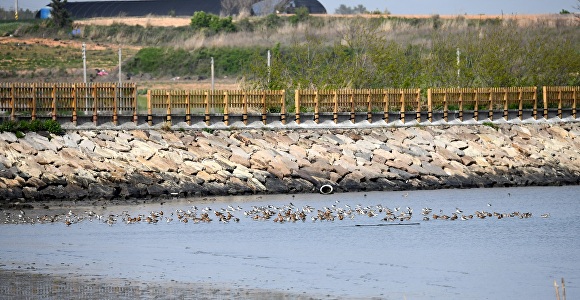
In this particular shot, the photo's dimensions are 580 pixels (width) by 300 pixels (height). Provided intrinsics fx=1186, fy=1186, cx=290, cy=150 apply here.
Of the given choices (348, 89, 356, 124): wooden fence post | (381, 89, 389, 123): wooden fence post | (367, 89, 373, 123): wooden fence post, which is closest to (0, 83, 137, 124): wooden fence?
(348, 89, 356, 124): wooden fence post

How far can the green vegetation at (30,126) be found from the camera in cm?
4600

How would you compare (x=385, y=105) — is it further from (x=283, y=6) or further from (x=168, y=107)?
(x=283, y=6)

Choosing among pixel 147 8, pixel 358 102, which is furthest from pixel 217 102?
pixel 147 8

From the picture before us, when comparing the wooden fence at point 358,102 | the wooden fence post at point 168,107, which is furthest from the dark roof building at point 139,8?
the wooden fence post at point 168,107

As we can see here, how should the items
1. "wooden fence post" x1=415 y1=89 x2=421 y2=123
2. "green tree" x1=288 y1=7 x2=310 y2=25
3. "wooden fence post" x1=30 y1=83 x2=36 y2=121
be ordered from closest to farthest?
"wooden fence post" x1=30 y1=83 x2=36 y2=121
"wooden fence post" x1=415 y1=89 x2=421 y2=123
"green tree" x1=288 y1=7 x2=310 y2=25

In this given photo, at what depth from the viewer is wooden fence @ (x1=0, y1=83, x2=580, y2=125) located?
48.6 m

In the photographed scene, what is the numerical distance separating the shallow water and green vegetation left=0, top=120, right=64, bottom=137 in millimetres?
6282

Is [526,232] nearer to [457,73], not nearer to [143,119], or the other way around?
[143,119]

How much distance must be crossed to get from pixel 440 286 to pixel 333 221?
11.5m

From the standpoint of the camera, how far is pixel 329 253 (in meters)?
32.8

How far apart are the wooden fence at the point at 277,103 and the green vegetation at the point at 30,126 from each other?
85 cm

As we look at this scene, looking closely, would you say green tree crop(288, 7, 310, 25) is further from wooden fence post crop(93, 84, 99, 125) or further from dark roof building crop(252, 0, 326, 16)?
wooden fence post crop(93, 84, 99, 125)

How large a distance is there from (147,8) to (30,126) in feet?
231

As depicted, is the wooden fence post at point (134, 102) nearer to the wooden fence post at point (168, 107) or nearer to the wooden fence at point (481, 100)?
the wooden fence post at point (168, 107)
